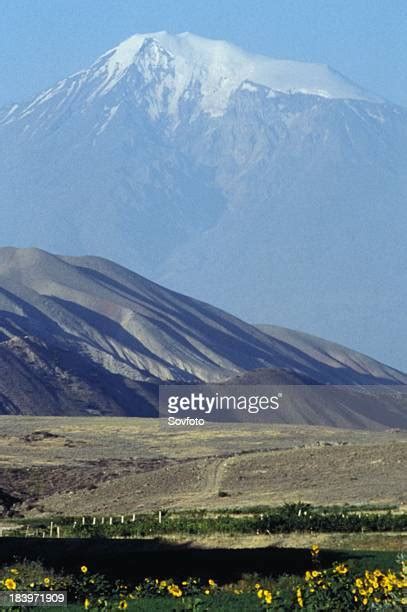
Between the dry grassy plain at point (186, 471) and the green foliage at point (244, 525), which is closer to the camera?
the green foliage at point (244, 525)

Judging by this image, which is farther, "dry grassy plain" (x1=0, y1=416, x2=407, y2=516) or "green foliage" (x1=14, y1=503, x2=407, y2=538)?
"dry grassy plain" (x1=0, y1=416, x2=407, y2=516)

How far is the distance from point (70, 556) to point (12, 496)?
3717cm

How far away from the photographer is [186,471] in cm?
7781

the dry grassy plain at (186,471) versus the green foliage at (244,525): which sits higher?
the dry grassy plain at (186,471)

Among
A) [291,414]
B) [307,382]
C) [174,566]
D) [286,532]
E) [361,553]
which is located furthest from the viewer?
[307,382]

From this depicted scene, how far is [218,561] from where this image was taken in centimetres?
3375

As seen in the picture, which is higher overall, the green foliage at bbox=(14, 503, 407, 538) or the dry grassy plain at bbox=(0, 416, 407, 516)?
the dry grassy plain at bbox=(0, 416, 407, 516)

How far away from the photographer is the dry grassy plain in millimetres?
66562

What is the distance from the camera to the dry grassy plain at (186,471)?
66562 millimetres

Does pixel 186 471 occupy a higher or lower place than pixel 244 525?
higher

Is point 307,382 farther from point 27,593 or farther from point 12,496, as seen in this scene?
point 27,593

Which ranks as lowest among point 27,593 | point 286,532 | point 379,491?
point 27,593

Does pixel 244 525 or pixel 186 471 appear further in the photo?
pixel 186 471

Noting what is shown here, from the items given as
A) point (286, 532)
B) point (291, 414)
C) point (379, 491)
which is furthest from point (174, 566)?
point (291, 414)
